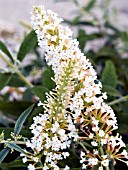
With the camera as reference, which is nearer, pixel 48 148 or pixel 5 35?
pixel 48 148

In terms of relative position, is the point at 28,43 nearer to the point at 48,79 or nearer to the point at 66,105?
the point at 48,79

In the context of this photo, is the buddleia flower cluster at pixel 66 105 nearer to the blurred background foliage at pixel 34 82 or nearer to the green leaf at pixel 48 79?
the blurred background foliage at pixel 34 82

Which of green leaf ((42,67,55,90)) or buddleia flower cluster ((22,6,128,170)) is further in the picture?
green leaf ((42,67,55,90))

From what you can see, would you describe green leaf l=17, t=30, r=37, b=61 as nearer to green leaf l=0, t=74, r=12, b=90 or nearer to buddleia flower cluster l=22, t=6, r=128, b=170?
green leaf l=0, t=74, r=12, b=90

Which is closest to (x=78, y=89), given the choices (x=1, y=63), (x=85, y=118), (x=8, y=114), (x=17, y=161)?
(x=85, y=118)

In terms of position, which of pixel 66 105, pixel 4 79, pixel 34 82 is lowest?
pixel 66 105

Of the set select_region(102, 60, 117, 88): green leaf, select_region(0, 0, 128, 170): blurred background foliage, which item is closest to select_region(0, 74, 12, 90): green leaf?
select_region(0, 0, 128, 170): blurred background foliage

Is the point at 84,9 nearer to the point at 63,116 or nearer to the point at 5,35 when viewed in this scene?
the point at 5,35

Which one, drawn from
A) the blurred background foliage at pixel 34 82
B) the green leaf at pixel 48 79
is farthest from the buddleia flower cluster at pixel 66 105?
the green leaf at pixel 48 79

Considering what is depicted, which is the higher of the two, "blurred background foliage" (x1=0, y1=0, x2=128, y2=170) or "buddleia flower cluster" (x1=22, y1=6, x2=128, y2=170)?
"blurred background foliage" (x1=0, y1=0, x2=128, y2=170)

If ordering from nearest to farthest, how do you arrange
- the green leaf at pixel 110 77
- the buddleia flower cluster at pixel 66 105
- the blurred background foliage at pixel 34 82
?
1. the buddleia flower cluster at pixel 66 105
2. the blurred background foliage at pixel 34 82
3. the green leaf at pixel 110 77

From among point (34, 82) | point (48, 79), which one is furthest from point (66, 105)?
point (34, 82)
